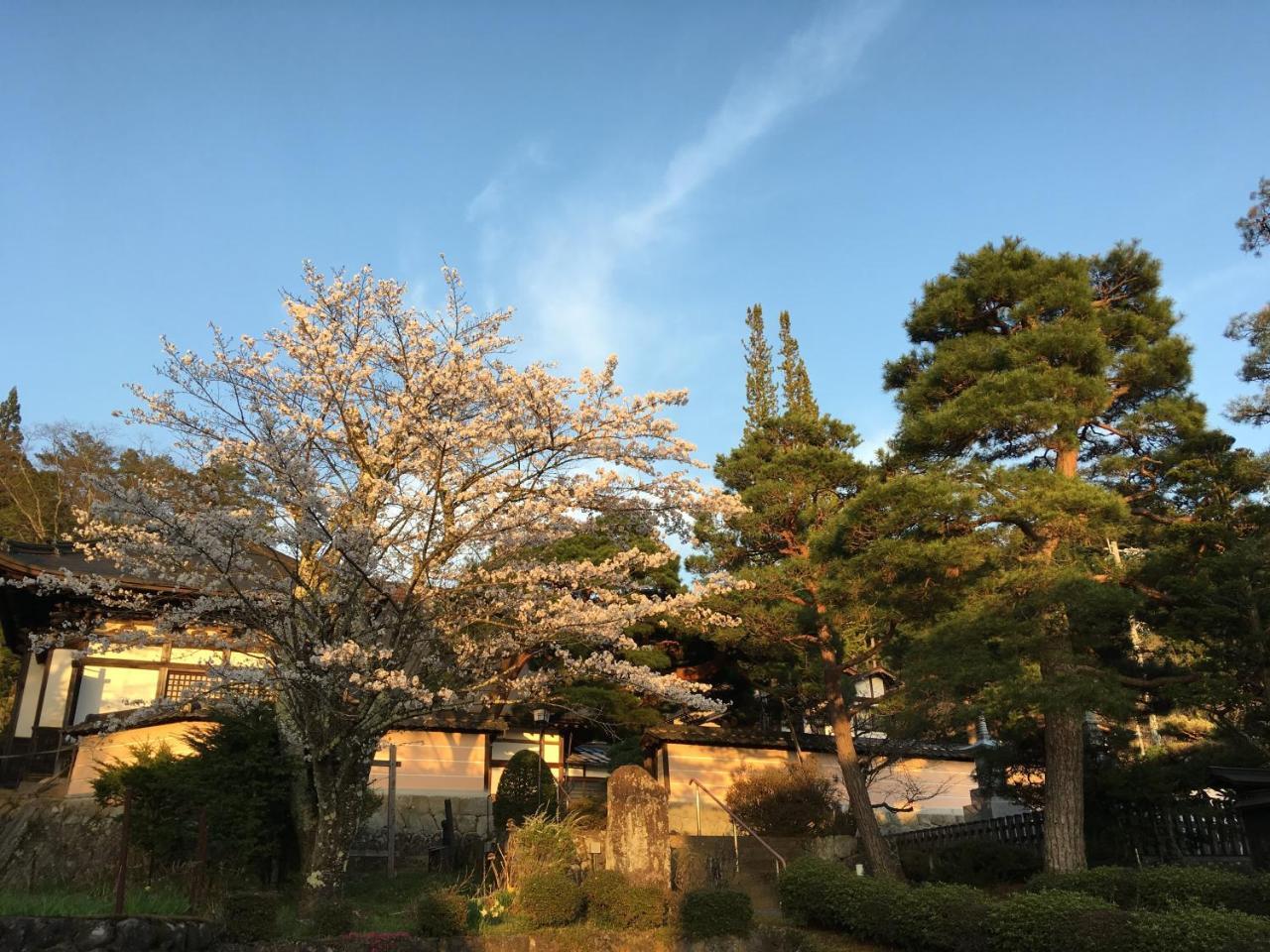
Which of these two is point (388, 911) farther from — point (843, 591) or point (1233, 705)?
point (1233, 705)

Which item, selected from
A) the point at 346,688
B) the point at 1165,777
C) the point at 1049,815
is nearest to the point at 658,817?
the point at 346,688

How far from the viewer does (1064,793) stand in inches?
483

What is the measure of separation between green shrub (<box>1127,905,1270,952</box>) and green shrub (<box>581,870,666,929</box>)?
4903 millimetres

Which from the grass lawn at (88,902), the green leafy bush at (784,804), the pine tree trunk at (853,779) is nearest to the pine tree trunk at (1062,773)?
the pine tree trunk at (853,779)

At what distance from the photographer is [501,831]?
14.5m

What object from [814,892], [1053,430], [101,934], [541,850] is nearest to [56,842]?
[101,934]

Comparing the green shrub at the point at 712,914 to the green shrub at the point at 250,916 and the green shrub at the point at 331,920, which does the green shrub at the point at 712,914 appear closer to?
the green shrub at the point at 331,920

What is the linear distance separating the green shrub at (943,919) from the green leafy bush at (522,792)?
7.44m

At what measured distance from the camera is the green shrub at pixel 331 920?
891cm

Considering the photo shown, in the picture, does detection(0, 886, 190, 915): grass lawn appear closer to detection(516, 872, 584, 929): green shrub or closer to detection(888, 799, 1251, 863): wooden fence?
detection(516, 872, 584, 929): green shrub

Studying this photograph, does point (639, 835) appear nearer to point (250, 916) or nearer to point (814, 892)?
point (814, 892)

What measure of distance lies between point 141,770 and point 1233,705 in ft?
51.7

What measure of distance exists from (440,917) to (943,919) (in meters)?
5.33

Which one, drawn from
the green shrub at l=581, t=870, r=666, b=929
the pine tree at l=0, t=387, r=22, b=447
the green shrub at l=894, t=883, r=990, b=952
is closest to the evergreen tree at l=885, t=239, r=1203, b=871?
the green shrub at l=894, t=883, r=990, b=952
